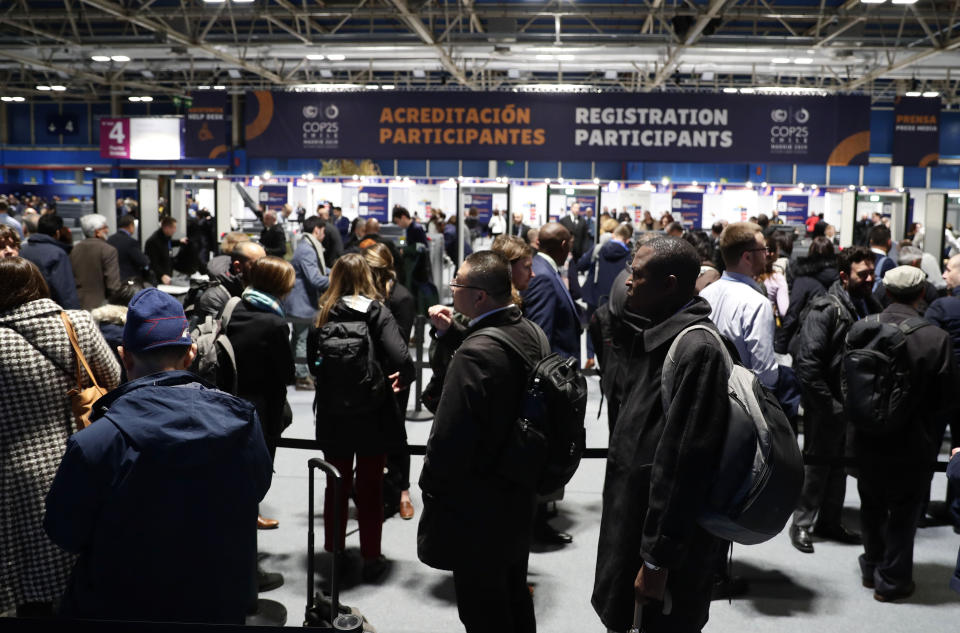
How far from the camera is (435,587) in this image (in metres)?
4.07

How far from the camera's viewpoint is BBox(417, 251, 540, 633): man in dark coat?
258 centimetres

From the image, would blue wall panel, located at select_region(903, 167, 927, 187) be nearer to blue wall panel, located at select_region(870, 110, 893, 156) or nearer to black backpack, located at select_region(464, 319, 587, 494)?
blue wall panel, located at select_region(870, 110, 893, 156)

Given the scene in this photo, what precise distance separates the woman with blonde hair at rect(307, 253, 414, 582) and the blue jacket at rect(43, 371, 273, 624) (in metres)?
1.74

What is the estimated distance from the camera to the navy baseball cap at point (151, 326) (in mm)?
2133

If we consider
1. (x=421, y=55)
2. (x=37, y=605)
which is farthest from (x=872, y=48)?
(x=37, y=605)

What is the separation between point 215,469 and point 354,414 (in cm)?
188

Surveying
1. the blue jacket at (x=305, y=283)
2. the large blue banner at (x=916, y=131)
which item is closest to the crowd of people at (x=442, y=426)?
the blue jacket at (x=305, y=283)

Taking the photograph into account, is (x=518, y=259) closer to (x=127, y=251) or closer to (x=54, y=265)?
(x=54, y=265)

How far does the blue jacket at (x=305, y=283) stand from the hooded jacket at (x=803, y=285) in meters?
4.32

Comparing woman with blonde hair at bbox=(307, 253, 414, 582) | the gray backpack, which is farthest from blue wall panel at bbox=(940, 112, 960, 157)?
the gray backpack

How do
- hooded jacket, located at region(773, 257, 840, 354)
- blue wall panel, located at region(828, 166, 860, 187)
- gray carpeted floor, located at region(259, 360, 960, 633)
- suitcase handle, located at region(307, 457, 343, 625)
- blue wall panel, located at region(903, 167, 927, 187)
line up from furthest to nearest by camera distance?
blue wall panel, located at region(828, 166, 860, 187) < blue wall panel, located at region(903, 167, 927, 187) < hooded jacket, located at region(773, 257, 840, 354) < gray carpeted floor, located at region(259, 360, 960, 633) < suitcase handle, located at region(307, 457, 343, 625)

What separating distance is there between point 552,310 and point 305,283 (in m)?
4.32

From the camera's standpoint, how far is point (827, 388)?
14.4 feet

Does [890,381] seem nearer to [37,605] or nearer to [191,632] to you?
[191,632]
